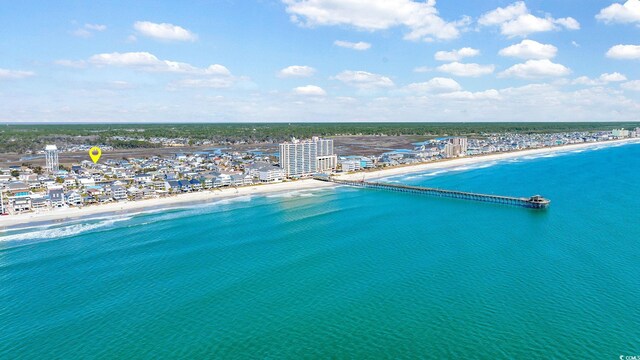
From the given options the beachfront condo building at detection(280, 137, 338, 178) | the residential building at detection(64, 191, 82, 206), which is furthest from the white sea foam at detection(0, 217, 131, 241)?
the beachfront condo building at detection(280, 137, 338, 178)

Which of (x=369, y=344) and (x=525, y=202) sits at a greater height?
(x=525, y=202)

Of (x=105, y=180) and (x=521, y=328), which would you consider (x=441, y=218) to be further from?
(x=105, y=180)

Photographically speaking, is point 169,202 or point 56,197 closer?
point 56,197

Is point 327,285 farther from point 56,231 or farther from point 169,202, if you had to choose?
point 169,202

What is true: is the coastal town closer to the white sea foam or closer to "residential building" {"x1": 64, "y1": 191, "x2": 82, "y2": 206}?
"residential building" {"x1": 64, "y1": 191, "x2": 82, "y2": 206}

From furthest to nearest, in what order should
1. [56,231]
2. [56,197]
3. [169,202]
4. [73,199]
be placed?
[169,202] < [73,199] < [56,197] < [56,231]

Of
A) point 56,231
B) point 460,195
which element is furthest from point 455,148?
point 56,231

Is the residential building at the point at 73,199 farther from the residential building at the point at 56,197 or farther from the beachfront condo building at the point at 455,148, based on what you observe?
the beachfront condo building at the point at 455,148

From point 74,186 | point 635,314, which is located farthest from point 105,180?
point 635,314
